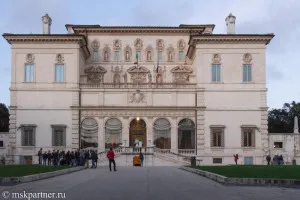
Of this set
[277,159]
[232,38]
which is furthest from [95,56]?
[277,159]

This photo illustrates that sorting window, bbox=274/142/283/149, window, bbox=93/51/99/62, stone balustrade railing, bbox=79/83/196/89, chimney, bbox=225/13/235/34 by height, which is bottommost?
window, bbox=274/142/283/149

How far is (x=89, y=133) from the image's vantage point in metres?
60.7

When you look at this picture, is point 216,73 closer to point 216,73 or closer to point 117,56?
point 216,73

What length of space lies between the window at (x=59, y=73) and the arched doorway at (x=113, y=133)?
23.4 ft

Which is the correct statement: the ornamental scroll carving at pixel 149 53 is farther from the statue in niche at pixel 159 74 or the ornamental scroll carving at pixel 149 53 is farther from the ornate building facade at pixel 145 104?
the ornate building facade at pixel 145 104

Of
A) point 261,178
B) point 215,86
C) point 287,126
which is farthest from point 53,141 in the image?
point 287,126

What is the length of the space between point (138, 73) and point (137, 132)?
9.46 m

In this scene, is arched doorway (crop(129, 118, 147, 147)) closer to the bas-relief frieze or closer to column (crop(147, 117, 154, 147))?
column (crop(147, 117, 154, 147))

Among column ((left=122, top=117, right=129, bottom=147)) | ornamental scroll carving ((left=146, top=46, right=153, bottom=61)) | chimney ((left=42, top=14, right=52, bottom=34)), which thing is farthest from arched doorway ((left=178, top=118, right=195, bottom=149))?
chimney ((left=42, top=14, right=52, bottom=34))

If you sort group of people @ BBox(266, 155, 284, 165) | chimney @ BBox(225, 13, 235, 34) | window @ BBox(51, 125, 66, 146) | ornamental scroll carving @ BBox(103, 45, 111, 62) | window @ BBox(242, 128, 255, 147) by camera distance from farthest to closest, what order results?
ornamental scroll carving @ BBox(103, 45, 111, 62)
chimney @ BBox(225, 13, 235, 34)
window @ BBox(51, 125, 66, 146)
window @ BBox(242, 128, 255, 147)
group of people @ BBox(266, 155, 284, 165)

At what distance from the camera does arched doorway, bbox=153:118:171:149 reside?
61.1m

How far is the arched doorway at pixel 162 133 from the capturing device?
6113 cm

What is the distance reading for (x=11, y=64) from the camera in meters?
60.7

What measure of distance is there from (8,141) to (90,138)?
30.3 feet
